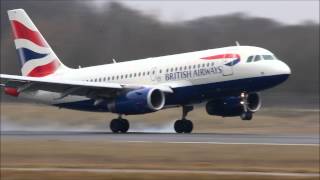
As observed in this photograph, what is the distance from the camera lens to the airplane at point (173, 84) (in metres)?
39.7

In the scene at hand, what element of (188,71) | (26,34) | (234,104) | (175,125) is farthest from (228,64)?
(26,34)

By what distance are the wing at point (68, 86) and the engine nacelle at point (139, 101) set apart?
0.48 meters

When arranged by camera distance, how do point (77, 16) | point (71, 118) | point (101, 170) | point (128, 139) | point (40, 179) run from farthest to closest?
point (77, 16), point (71, 118), point (128, 139), point (101, 170), point (40, 179)

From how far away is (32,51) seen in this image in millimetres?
46406

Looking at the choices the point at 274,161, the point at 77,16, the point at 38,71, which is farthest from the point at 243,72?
the point at 77,16

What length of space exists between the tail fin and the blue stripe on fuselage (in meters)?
5.11

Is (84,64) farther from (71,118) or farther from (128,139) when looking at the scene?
(128,139)

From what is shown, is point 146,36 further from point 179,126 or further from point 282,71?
point 282,71

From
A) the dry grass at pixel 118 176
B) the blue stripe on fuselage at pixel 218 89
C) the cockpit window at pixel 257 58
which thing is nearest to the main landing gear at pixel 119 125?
the blue stripe on fuselage at pixel 218 89

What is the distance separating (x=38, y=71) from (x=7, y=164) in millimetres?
21449

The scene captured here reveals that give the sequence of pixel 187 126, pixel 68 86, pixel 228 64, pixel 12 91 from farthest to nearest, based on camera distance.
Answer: pixel 12 91 < pixel 187 126 < pixel 68 86 < pixel 228 64

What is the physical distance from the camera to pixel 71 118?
163 ft

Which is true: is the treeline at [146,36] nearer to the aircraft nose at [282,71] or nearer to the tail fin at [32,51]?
the tail fin at [32,51]

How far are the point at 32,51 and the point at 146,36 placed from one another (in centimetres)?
2086
